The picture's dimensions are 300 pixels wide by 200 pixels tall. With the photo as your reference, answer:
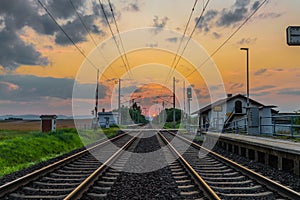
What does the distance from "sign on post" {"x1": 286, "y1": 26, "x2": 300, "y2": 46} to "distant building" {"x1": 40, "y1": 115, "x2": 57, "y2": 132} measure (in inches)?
879

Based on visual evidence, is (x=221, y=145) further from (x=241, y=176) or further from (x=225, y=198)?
(x=225, y=198)

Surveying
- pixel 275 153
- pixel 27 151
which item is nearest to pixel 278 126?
pixel 275 153

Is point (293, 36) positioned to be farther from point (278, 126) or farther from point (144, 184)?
point (278, 126)

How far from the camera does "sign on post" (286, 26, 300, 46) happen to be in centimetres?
1082

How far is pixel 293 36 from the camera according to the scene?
10859 millimetres

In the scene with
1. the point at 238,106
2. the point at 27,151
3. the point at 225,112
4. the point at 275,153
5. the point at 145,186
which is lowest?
the point at 145,186

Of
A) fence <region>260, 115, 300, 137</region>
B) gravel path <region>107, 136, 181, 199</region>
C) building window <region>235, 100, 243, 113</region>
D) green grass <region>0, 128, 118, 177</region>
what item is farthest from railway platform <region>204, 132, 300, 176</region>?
building window <region>235, 100, 243, 113</region>

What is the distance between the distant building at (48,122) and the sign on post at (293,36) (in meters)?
22.3

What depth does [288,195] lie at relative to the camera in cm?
697

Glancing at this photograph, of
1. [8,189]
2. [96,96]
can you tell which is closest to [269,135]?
[8,189]

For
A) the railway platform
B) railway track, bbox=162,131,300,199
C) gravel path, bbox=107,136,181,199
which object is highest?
the railway platform

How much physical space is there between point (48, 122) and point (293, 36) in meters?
23.0

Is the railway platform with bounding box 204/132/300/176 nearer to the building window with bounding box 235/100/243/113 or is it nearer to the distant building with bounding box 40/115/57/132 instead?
the distant building with bounding box 40/115/57/132

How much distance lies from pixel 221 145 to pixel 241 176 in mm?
13228
